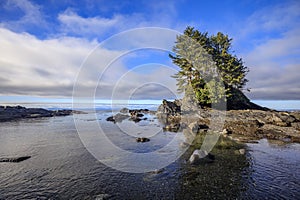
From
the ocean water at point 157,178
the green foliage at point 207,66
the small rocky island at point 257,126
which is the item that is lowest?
the ocean water at point 157,178

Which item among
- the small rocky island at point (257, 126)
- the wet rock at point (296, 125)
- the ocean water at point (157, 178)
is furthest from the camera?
the wet rock at point (296, 125)

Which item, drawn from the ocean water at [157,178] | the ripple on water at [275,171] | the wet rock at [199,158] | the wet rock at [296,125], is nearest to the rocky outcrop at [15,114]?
the ocean water at [157,178]

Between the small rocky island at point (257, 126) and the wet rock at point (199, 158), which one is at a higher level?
the small rocky island at point (257, 126)

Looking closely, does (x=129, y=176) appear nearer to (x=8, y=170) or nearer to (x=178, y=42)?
(x=8, y=170)

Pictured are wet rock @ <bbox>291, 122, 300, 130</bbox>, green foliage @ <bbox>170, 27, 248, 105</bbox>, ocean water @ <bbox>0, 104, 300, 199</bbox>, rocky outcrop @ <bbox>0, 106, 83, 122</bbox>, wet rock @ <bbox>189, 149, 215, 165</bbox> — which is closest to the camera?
ocean water @ <bbox>0, 104, 300, 199</bbox>

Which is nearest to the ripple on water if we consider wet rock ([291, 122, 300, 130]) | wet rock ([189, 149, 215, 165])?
wet rock ([189, 149, 215, 165])

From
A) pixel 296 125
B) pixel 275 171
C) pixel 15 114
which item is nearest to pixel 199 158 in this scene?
pixel 275 171

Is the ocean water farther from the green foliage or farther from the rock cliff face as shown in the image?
the green foliage

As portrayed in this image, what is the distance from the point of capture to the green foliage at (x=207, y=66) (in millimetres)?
50156

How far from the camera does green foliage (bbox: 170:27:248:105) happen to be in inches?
1975

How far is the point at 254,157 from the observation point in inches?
806

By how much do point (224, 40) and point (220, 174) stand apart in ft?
164

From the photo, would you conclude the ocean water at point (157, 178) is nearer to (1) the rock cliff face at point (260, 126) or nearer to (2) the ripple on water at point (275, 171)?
(2) the ripple on water at point (275, 171)

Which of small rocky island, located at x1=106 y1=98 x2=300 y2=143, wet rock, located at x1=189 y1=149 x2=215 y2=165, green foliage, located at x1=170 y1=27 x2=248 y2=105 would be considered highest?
green foliage, located at x1=170 y1=27 x2=248 y2=105
